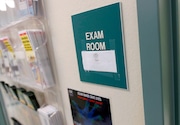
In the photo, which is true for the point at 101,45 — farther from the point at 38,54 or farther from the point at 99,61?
the point at 38,54

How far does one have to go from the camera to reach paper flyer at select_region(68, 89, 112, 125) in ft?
1.95

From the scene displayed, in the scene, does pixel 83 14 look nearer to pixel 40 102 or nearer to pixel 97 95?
pixel 97 95

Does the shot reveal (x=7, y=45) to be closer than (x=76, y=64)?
No

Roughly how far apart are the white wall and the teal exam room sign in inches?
0.8

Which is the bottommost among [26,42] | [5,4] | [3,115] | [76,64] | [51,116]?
[3,115]

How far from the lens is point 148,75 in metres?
0.41

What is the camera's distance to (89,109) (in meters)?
0.66

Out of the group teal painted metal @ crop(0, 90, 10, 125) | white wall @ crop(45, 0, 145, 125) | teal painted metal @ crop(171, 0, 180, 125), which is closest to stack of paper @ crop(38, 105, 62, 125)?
white wall @ crop(45, 0, 145, 125)

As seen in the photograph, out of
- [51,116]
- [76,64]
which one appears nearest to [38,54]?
[76,64]

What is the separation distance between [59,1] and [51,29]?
0.15 meters

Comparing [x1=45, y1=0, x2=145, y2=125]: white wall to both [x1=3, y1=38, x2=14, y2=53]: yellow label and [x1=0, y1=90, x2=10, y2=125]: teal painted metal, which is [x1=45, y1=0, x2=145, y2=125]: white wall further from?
[x1=0, y1=90, x2=10, y2=125]: teal painted metal

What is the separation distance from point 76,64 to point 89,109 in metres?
0.20

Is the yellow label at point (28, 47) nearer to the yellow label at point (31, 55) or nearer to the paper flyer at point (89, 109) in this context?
the yellow label at point (31, 55)

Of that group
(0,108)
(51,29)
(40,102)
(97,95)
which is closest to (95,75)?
(97,95)
